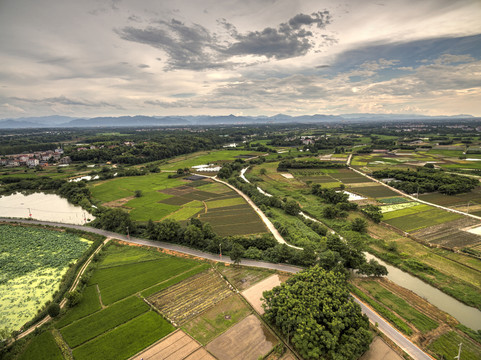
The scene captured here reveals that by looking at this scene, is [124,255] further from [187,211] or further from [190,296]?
[187,211]

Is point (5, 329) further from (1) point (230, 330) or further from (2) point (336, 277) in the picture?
(2) point (336, 277)

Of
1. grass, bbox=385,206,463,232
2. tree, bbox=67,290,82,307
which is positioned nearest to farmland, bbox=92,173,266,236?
tree, bbox=67,290,82,307

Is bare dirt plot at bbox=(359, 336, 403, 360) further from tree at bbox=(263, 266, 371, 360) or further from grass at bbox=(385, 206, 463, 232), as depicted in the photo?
grass at bbox=(385, 206, 463, 232)

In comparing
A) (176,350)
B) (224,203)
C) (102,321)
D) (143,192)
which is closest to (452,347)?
(176,350)

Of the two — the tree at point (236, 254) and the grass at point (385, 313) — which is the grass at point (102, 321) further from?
the grass at point (385, 313)

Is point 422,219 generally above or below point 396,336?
above

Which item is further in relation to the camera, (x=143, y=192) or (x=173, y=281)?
(x=143, y=192)
